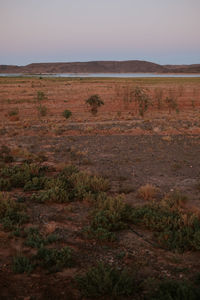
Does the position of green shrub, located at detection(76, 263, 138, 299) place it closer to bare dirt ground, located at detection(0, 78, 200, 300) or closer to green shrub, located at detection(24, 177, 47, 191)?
bare dirt ground, located at detection(0, 78, 200, 300)

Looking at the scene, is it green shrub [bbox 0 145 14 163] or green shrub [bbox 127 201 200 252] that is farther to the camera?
green shrub [bbox 0 145 14 163]

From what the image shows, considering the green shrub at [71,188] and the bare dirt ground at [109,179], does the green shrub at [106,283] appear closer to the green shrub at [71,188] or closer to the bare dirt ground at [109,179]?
the bare dirt ground at [109,179]

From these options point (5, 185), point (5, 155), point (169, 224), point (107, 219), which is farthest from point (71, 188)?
point (5, 155)

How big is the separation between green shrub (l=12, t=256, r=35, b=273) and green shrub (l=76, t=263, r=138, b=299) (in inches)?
28.9

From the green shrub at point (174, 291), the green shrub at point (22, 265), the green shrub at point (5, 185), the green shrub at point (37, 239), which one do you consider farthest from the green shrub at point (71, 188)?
the green shrub at point (174, 291)

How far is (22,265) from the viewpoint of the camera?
12.9 feet

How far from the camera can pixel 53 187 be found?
6.82 m

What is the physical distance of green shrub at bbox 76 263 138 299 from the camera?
337 cm

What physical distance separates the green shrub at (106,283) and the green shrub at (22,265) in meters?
0.73

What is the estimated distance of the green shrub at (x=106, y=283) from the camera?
11.1 feet

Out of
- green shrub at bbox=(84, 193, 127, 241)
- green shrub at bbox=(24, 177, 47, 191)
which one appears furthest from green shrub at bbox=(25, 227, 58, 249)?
green shrub at bbox=(24, 177, 47, 191)

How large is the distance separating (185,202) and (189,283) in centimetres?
290

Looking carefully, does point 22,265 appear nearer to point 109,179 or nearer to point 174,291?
point 174,291

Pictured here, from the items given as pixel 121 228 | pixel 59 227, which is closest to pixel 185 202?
pixel 121 228
